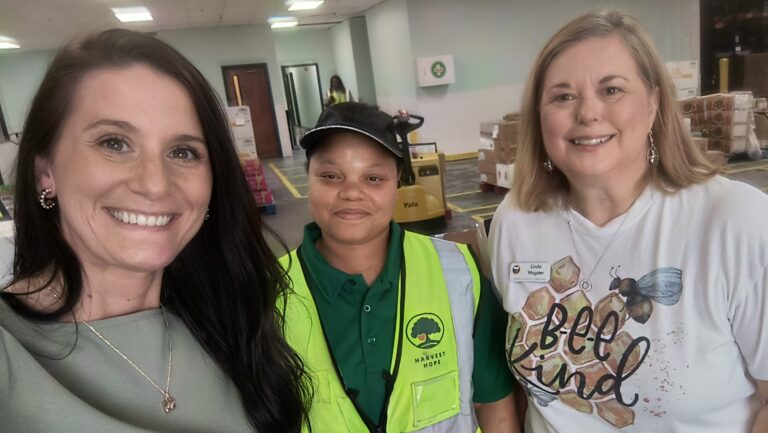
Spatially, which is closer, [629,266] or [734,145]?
[629,266]

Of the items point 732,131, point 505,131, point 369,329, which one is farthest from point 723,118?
point 369,329

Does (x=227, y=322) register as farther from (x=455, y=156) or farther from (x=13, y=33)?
(x=13, y=33)

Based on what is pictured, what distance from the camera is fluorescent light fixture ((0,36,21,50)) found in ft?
38.2

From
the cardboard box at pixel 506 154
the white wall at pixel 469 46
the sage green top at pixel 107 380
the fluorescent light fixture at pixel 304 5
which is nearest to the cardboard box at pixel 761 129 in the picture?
the white wall at pixel 469 46

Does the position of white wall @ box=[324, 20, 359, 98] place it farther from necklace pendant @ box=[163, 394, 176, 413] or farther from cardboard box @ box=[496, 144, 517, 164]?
necklace pendant @ box=[163, 394, 176, 413]

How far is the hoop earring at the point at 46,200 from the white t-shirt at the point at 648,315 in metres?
1.16

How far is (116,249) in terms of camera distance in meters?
0.92

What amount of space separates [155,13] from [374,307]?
10735mm

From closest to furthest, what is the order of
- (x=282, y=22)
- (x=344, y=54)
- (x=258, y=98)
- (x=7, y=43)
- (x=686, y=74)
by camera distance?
(x=686, y=74)
(x=7, y=43)
(x=282, y=22)
(x=258, y=98)
(x=344, y=54)

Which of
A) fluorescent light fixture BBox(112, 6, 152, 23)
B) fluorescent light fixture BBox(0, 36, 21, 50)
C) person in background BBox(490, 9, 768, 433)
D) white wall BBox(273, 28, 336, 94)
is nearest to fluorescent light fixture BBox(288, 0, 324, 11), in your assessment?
fluorescent light fixture BBox(112, 6, 152, 23)

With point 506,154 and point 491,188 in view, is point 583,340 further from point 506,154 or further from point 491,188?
point 491,188

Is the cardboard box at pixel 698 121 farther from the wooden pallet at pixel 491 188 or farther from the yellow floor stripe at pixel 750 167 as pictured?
the wooden pallet at pixel 491 188

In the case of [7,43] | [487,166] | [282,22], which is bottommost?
[487,166]

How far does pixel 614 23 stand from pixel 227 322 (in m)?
1.27
